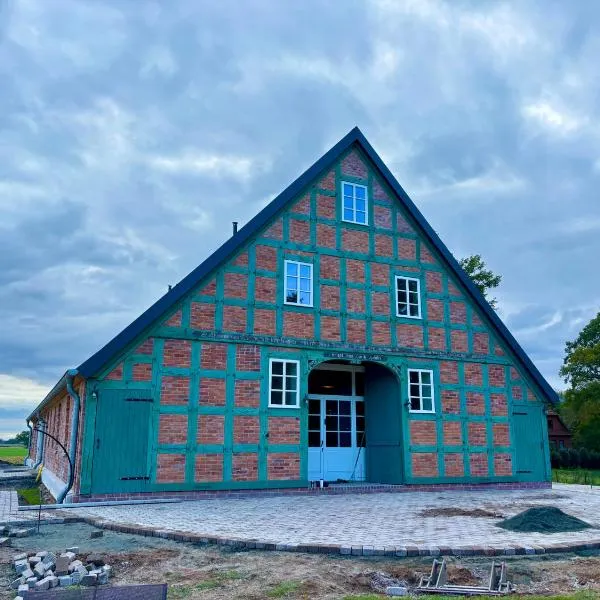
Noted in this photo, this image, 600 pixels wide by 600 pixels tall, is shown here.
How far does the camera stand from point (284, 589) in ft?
17.1

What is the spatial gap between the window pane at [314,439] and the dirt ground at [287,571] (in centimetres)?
813

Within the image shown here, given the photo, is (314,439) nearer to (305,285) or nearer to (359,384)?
(359,384)

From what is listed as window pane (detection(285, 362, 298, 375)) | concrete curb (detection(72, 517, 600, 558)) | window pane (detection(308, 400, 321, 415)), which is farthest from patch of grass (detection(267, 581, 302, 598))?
window pane (detection(308, 400, 321, 415))

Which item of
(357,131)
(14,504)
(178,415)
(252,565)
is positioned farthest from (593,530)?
(357,131)

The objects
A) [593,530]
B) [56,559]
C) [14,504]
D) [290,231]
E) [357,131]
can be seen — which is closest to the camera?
[56,559]

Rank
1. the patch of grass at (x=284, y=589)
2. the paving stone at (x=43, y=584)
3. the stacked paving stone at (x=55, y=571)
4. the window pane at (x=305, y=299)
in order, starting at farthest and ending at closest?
the window pane at (x=305, y=299) → the stacked paving stone at (x=55, y=571) → the paving stone at (x=43, y=584) → the patch of grass at (x=284, y=589)

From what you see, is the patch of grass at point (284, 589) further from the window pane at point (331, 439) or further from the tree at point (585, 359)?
the tree at point (585, 359)

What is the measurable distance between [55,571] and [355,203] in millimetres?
11703

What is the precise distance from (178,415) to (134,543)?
16.6 ft

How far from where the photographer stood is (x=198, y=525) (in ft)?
27.7

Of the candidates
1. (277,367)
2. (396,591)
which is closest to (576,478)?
(277,367)

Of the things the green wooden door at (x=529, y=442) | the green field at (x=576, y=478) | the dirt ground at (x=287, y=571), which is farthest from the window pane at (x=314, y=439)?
the green field at (x=576, y=478)

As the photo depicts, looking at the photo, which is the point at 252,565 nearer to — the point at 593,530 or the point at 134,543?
the point at 134,543

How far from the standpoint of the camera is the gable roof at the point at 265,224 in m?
11.9
